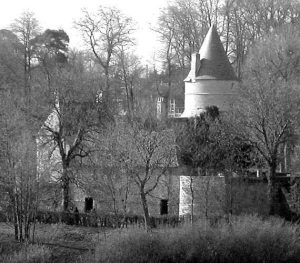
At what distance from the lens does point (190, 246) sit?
23125 millimetres

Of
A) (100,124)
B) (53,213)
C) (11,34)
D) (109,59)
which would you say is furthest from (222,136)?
(11,34)

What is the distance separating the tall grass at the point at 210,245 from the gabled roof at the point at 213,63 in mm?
14141

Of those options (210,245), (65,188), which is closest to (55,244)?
(65,188)

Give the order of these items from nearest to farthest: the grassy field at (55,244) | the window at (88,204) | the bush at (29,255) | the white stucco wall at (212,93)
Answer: the bush at (29,255)
the grassy field at (55,244)
the window at (88,204)
the white stucco wall at (212,93)

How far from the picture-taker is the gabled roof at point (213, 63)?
122 feet

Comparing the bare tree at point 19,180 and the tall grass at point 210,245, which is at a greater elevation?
the bare tree at point 19,180

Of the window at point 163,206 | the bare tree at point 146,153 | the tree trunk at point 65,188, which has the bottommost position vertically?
the window at point 163,206

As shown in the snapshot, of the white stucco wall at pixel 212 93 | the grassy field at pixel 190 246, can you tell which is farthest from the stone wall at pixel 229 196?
the white stucco wall at pixel 212 93

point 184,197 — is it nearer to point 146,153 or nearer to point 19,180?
point 146,153

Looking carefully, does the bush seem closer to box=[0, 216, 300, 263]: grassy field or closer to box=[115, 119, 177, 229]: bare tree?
box=[0, 216, 300, 263]: grassy field

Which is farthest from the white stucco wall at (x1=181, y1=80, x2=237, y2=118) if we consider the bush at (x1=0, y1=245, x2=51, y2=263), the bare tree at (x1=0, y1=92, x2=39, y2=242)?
the bush at (x1=0, y1=245, x2=51, y2=263)

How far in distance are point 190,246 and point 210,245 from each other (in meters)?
0.69

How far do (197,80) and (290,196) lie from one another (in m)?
11.1

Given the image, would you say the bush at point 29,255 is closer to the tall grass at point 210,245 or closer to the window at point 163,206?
the tall grass at point 210,245
